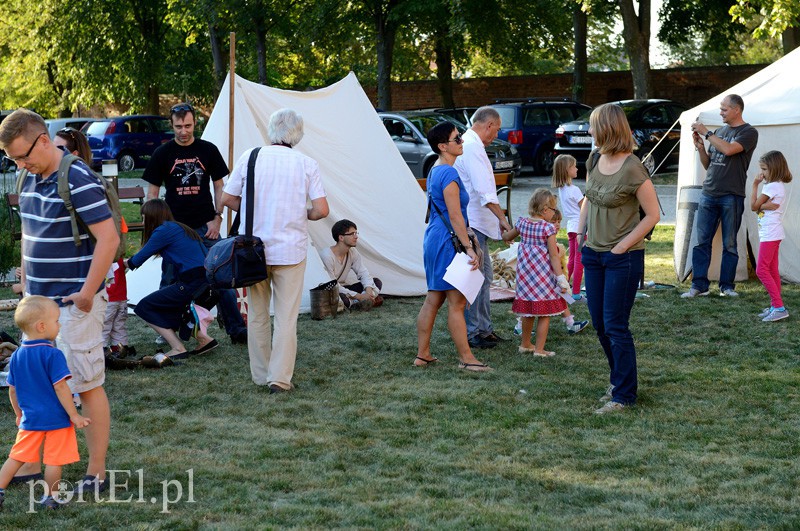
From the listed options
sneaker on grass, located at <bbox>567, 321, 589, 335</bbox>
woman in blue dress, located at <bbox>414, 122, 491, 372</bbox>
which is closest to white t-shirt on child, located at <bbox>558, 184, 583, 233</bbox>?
sneaker on grass, located at <bbox>567, 321, 589, 335</bbox>

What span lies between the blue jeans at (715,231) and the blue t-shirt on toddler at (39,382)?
6.89 metres

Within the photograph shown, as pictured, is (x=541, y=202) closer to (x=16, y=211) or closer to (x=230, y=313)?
(x=230, y=313)

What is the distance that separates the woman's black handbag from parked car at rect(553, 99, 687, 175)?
16110mm

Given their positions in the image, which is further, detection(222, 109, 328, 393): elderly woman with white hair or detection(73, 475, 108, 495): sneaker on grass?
detection(222, 109, 328, 393): elderly woman with white hair

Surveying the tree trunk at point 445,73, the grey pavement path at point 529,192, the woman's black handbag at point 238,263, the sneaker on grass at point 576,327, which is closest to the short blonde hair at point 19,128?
the woman's black handbag at point 238,263

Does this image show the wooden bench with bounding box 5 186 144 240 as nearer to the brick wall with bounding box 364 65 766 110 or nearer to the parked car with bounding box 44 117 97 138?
the parked car with bounding box 44 117 97 138

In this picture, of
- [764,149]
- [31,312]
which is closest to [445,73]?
[764,149]

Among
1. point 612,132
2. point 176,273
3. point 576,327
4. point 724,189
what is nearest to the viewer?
point 612,132

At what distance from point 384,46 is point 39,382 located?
25462 mm

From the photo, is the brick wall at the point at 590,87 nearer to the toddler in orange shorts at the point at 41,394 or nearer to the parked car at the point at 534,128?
the parked car at the point at 534,128

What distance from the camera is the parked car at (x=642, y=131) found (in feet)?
71.6

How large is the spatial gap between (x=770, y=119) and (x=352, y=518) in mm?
7679

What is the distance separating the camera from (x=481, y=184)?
7750 mm

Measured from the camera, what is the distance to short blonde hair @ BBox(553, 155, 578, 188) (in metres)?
9.09
